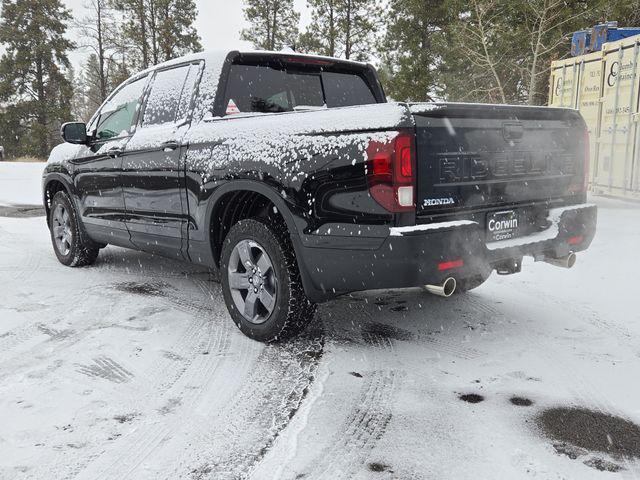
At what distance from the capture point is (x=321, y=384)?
3.07 metres

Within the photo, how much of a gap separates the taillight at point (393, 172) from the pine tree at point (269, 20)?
3585cm

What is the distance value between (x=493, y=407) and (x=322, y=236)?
4.10 feet

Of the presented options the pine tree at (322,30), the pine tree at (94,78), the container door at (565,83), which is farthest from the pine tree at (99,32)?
the container door at (565,83)

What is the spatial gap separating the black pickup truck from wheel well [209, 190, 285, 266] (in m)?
0.01

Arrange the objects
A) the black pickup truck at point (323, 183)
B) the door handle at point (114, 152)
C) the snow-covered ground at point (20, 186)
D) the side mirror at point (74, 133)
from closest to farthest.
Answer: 1. the black pickup truck at point (323, 183)
2. the door handle at point (114, 152)
3. the side mirror at point (74, 133)
4. the snow-covered ground at point (20, 186)

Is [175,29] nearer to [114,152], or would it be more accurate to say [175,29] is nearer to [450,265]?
[114,152]

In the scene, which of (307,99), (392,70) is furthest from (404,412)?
(392,70)

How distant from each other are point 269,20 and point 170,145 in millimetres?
35479

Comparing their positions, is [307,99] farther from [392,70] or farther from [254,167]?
[392,70]

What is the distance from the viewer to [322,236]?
125 inches

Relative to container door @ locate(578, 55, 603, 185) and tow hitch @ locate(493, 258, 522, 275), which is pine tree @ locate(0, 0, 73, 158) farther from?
tow hitch @ locate(493, 258, 522, 275)

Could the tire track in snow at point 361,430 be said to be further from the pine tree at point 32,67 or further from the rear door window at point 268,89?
the pine tree at point 32,67

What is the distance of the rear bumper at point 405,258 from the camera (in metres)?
2.95

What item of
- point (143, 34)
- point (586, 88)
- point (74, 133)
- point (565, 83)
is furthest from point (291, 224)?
point (143, 34)
